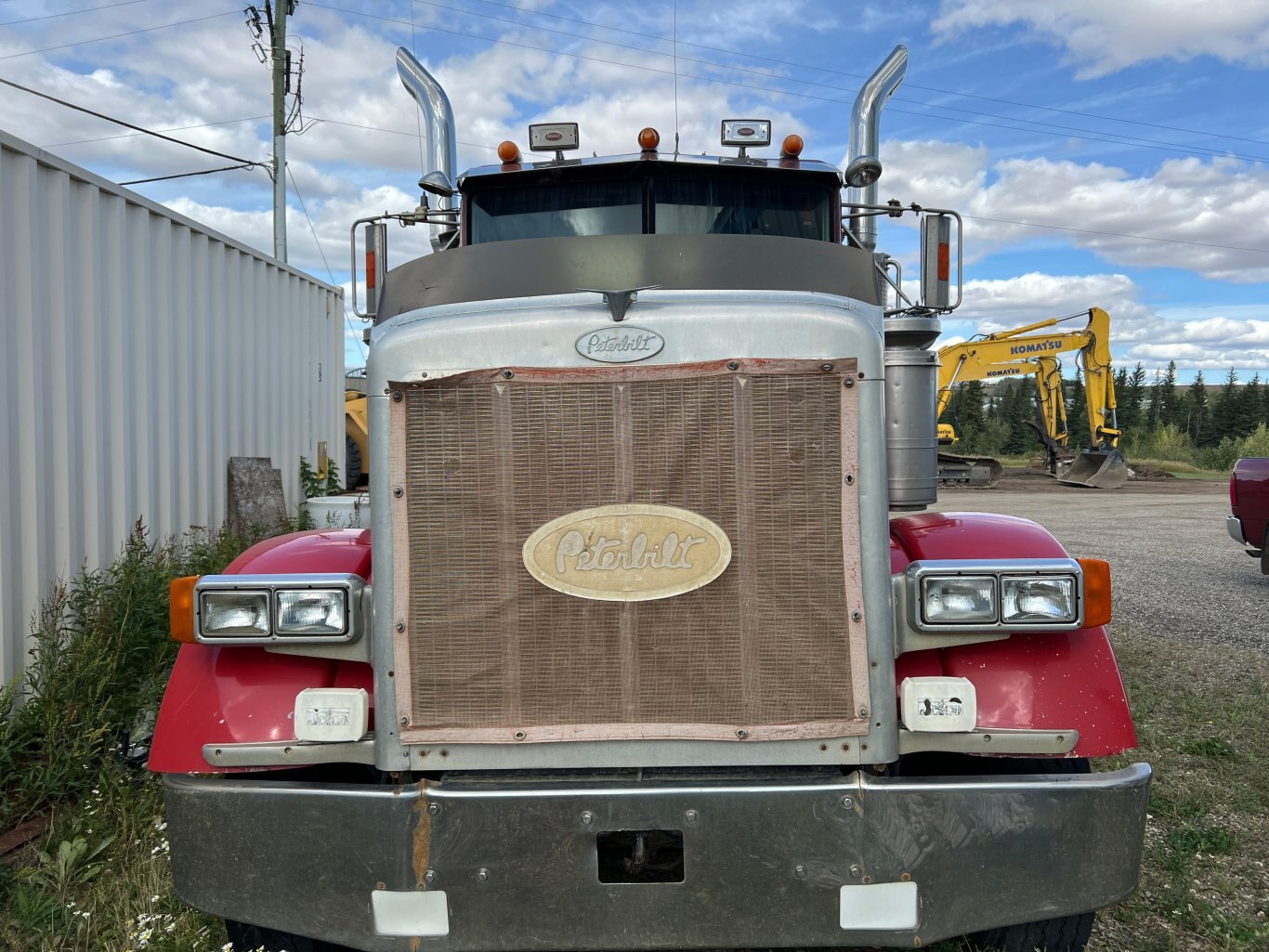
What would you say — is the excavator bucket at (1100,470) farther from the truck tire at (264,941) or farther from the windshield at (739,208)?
the truck tire at (264,941)

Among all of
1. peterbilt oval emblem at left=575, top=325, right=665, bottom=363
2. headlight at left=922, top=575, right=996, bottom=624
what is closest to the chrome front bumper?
headlight at left=922, top=575, right=996, bottom=624

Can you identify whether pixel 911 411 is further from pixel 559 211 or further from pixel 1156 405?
pixel 1156 405

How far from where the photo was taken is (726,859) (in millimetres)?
2191

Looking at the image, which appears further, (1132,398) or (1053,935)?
(1132,398)

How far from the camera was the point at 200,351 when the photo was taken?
22.1 ft

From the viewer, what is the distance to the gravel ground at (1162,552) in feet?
24.2

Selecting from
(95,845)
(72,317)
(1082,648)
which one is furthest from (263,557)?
(72,317)

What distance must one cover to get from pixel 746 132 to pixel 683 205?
0.45m

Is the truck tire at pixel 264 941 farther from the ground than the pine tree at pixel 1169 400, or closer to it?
closer to it

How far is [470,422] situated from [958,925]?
165 centimetres

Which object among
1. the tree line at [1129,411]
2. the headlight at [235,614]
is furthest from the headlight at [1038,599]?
the tree line at [1129,411]

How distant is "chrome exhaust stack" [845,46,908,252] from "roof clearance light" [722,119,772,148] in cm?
40

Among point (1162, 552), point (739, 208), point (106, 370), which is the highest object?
point (739, 208)

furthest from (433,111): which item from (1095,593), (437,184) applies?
(1095,593)
